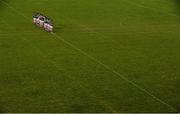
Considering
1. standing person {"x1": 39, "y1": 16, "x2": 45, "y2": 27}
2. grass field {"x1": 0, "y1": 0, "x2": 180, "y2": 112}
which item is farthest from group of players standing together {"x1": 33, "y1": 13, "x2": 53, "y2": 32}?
grass field {"x1": 0, "y1": 0, "x2": 180, "y2": 112}

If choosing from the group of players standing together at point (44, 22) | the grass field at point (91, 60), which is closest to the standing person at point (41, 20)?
the group of players standing together at point (44, 22)

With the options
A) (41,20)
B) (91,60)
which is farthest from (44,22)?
(91,60)

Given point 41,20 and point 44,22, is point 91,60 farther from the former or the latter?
point 41,20

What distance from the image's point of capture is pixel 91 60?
97.7 feet

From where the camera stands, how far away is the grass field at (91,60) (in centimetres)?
2192

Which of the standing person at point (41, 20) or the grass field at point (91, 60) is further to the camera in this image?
the standing person at point (41, 20)

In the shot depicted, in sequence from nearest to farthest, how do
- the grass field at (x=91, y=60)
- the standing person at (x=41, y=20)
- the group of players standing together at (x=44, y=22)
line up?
the grass field at (x=91, y=60) → the group of players standing together at (x=44, y=22) → the standing person at (x=41, y=20)

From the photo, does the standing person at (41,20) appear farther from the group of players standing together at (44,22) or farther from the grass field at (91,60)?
the grass field at (91,60)

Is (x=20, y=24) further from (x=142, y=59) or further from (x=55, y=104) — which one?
(x=55, y=104)

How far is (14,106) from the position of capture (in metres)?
21.1

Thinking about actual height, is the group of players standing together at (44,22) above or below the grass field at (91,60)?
above

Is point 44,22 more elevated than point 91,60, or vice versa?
point 44,22

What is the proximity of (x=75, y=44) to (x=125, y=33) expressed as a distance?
5.61m

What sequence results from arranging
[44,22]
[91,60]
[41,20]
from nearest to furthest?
[91,60] → [44,22] → [41,20]
